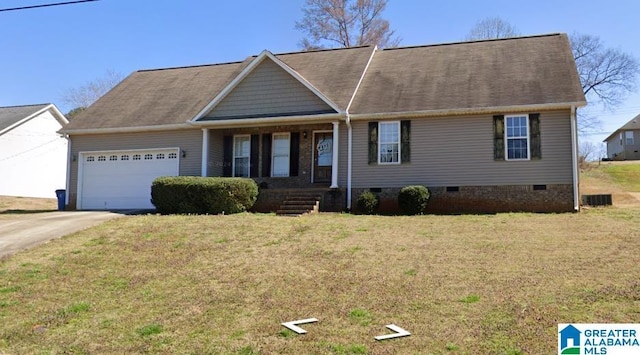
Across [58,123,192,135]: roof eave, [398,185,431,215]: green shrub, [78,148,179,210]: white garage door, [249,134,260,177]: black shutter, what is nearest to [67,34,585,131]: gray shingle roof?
[58,123,192,135]: roof eave

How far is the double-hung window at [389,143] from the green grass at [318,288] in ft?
18.7

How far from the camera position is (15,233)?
13.5 m

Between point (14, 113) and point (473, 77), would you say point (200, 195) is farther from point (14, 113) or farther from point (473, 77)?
point (14, 113)

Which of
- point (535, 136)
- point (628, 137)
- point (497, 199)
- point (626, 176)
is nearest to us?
point (535, 136)

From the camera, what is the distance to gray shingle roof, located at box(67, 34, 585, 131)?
17.9m

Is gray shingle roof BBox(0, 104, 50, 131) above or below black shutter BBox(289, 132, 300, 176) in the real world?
above

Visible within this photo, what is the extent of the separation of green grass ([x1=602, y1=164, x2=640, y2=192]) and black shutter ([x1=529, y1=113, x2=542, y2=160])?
11.8 meters

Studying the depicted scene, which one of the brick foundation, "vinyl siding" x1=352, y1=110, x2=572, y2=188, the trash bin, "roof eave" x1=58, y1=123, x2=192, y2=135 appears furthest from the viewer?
the trash bin

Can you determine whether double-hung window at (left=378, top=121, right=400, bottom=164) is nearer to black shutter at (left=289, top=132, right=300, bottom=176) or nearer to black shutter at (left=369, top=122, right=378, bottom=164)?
black shutter at (left=369, top=122, right=378, bottom=164)

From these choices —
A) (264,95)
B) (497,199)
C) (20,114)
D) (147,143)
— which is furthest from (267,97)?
(20,114)

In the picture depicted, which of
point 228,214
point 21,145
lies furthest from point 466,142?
point 21,145

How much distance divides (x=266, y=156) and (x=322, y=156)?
2269mm

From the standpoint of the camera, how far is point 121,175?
21688 mm

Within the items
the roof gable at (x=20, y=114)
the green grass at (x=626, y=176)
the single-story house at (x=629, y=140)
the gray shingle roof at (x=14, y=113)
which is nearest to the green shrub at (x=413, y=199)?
the green grass at (x=626, y=176)
